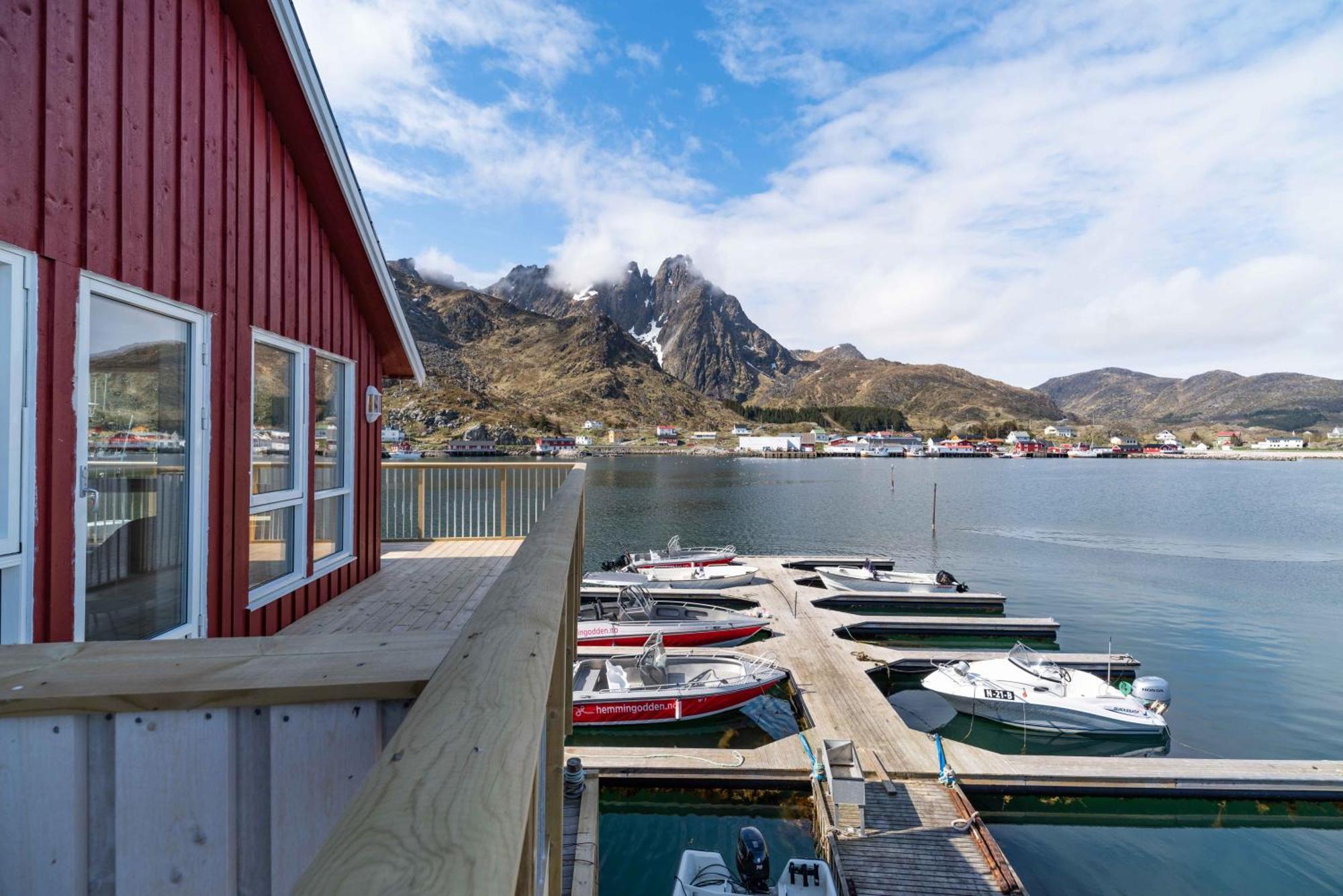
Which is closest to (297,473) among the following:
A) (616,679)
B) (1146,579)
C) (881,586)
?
(616,679)

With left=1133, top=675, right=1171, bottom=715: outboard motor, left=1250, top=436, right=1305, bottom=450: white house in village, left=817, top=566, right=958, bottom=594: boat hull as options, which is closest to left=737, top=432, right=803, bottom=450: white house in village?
left=817, top=566, right=958, bottom=594: boat hull

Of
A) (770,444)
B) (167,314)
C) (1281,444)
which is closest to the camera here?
(167,314)

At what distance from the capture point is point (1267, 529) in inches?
1519

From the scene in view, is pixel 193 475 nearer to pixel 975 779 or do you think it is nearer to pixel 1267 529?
pixel 975 779

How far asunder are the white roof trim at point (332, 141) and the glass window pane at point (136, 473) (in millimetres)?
2302

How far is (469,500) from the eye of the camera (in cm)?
2042

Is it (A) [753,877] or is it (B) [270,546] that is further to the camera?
(A) [753,877]

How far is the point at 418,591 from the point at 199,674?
5945 millimetres

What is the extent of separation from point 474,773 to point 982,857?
27.9ft

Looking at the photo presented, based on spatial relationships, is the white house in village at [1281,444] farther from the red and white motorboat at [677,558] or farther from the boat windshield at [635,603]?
the boat windshield at [635,603]

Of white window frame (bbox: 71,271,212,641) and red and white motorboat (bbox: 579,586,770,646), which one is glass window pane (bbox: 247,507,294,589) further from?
red and white motorboat (bbox: 579,586,770,646)

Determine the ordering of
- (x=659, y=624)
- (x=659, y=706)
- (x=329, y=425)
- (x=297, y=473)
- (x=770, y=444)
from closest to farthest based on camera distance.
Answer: (x=297, y=473) < (x=329, y=425) < (x=659, y=706) < (x=659, y=624) < (x=770, y=444)

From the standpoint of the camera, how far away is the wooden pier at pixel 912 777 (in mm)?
7273

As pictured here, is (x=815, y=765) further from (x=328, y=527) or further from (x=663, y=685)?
(x=328, y=527)
